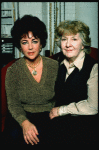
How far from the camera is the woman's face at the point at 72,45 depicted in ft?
3.61

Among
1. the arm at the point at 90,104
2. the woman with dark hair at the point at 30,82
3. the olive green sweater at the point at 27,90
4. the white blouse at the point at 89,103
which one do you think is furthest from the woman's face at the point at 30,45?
the arm at the point at 90,104

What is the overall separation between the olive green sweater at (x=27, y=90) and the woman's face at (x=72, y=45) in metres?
0.30

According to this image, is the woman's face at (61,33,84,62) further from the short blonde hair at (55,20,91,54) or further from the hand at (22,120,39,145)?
the hand at (22,120,39,145)

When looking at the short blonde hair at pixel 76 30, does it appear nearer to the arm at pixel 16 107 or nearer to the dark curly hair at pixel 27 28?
the dark curly hair at pixel 27 28

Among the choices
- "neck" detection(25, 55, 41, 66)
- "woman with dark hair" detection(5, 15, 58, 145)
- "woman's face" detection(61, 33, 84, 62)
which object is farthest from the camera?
"neck" detection(25, 55, 41, 66)

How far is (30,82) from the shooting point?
49.2 inches

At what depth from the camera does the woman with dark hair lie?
1.20 meters

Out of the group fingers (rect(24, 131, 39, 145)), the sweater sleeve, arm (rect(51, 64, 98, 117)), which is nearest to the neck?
the sweater sleeve

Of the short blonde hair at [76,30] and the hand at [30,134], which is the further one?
the short blonde hair at [76,30]

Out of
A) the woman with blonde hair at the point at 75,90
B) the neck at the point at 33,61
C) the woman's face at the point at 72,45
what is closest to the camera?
the woman with blonde hair at the point at 75,90

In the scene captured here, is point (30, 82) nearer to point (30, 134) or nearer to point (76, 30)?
point (30, 134)

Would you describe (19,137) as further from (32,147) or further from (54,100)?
(54,100)

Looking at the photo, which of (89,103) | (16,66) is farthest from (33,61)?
(89,103)

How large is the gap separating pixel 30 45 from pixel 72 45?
1.19ft
